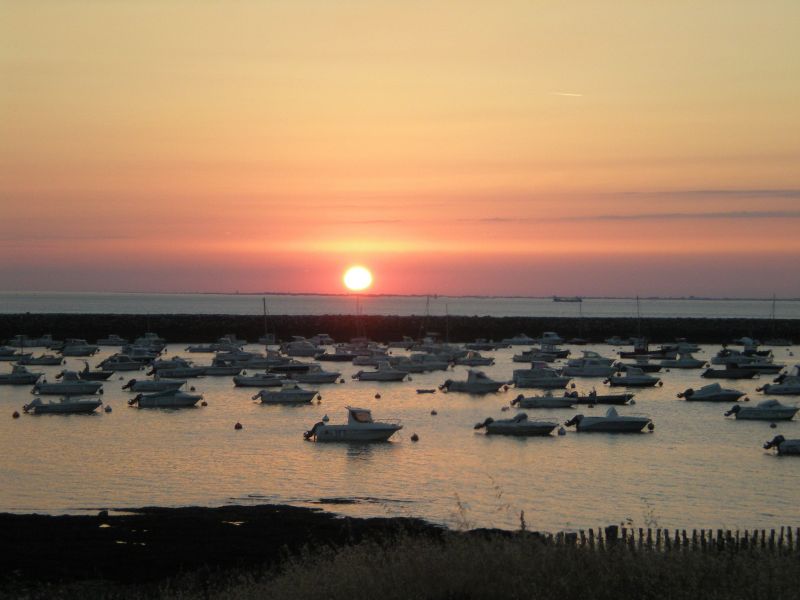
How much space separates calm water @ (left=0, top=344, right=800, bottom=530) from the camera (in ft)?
96.8

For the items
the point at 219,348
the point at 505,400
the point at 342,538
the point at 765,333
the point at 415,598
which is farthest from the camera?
the point at 765,333

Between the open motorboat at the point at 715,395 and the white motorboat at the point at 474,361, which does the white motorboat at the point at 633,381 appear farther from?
the white motorboat at the point at 474,361

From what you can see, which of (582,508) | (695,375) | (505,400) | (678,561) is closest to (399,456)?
(582,508)

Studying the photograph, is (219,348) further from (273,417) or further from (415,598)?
(415,598)

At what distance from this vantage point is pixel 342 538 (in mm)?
24250

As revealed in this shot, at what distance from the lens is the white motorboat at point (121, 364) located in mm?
78562

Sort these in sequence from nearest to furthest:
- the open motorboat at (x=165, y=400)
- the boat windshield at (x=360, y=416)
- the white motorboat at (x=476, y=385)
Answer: the boat windshield at (x=360, y=416), the open motorboat at (x=165, y=400), the white motorboat at (x=476, y=385)

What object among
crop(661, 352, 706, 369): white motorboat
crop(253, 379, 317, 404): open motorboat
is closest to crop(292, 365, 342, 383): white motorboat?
crop(253, 379, 317, 404): open motorboat

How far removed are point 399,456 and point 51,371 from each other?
4927cm

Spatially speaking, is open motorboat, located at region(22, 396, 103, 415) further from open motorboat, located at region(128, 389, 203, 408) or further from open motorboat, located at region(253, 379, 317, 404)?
open motorboat, located at region(253, 379, 317, 404)

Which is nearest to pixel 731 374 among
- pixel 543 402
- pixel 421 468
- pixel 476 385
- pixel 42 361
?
pixel 476 385

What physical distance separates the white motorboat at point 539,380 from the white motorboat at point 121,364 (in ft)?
98.1

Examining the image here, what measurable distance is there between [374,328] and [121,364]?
58.9 meters

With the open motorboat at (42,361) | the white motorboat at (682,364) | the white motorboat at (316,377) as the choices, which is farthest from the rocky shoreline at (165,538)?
the white motorboat at (682,364)
